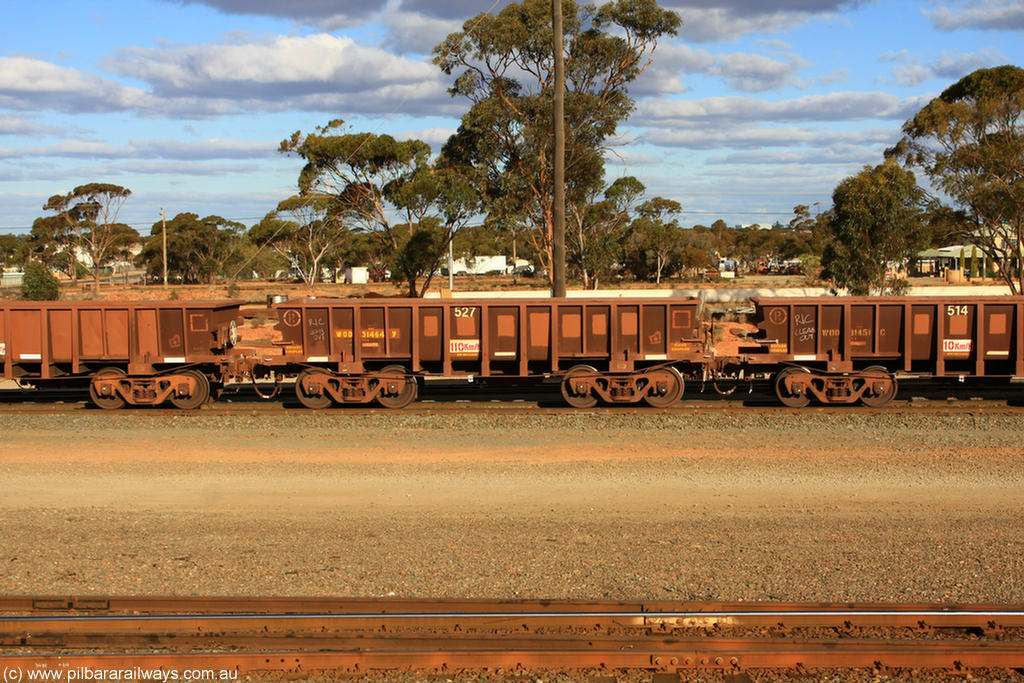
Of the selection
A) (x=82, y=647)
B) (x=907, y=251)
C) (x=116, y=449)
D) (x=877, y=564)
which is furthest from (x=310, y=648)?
(x=907, y=251)

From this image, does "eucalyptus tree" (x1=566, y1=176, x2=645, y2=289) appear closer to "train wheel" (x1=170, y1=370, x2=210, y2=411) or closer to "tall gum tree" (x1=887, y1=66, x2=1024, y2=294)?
"tall gum tree" (x1=887, y1=66, x2=1024, y2=294)

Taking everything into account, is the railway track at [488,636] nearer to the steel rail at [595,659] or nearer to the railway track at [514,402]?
the steel rail at [595,659]

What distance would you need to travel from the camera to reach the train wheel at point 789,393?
17.9m

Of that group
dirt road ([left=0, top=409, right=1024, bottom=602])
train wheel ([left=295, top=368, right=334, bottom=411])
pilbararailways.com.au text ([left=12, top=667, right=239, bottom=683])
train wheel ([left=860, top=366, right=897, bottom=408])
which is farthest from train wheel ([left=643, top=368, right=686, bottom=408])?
pilbararailways.com.au text ([left=12, top=667, right=239, bottom=683])

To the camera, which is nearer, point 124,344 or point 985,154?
point 124,344

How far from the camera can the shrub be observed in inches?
1443

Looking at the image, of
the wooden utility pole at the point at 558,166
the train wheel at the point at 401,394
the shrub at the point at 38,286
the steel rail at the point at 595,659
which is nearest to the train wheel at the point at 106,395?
the train wheel at the point at 401,394

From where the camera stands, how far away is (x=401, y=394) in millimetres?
18125

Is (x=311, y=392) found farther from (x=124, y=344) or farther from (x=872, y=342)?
(x=872, y=342)

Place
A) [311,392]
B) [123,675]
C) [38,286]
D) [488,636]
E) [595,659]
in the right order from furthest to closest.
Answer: [38,286] → [311,392] → [488,636] → [595,659] → [123,675]

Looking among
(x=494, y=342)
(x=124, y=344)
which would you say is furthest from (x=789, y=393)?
(x=124, y=344)

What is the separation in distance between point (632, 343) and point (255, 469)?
8.49 metres

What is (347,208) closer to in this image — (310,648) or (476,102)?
(476,102)

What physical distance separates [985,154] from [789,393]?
89.6ft
